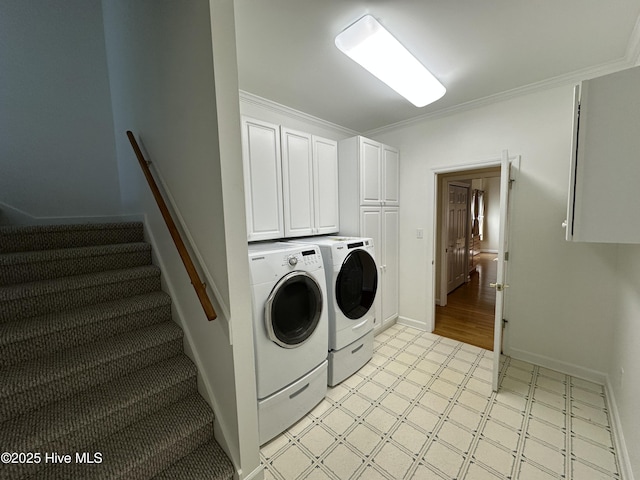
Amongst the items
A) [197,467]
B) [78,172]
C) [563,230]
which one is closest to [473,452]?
[197,467]


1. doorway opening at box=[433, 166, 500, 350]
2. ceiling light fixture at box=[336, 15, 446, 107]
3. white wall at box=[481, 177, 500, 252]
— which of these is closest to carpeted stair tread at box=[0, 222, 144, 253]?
ceiling light fixture at box=[336, 15, 446, 107]

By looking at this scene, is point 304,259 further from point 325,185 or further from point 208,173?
point 325,185

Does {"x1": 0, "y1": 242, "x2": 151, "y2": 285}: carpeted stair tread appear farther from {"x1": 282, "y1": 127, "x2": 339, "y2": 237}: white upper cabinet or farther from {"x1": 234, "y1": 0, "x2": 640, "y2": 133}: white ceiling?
{"x1": 234, "y1": 0, "x2": 640, "y2": 133}: white ceiling

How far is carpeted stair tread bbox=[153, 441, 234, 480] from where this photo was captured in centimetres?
118

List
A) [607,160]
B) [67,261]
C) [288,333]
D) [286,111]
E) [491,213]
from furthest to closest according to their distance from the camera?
[491,213], [286,111], [288,333], [67,261], [607,160]

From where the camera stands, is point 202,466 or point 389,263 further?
point 389,263

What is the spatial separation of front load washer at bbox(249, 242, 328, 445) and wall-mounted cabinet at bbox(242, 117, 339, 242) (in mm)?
509

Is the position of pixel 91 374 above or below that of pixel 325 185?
below

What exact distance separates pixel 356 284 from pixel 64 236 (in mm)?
2295

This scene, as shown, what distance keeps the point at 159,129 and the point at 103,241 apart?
3.38 feet

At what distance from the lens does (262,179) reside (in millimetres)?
2090

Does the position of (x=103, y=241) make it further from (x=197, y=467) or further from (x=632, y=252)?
(x=632, y=252)

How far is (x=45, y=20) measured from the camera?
2082 millimetres

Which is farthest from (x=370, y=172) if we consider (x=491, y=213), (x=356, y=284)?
(x=491, y=213)
